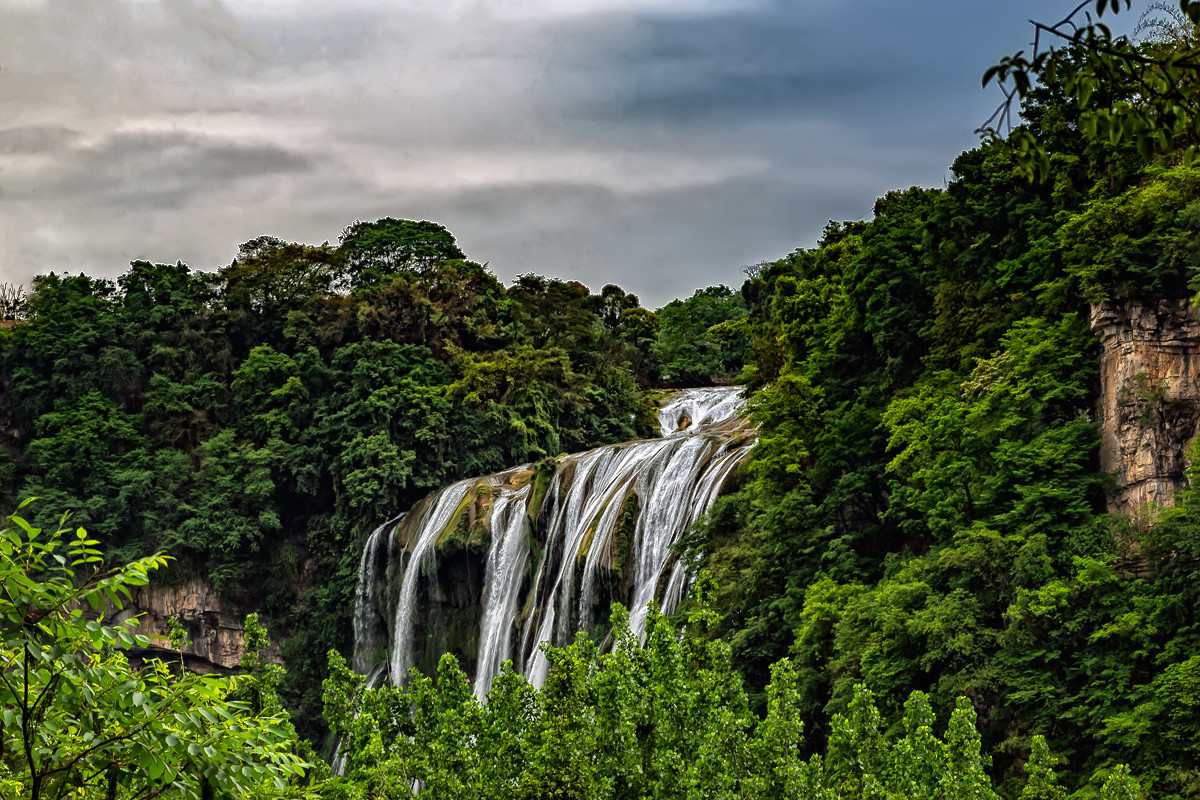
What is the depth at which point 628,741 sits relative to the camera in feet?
27.8

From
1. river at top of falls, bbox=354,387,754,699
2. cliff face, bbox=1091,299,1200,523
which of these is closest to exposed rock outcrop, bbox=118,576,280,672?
river at top of falls, bbox=354,387,754,699

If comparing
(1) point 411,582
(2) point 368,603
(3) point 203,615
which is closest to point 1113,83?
(1) point 411,582

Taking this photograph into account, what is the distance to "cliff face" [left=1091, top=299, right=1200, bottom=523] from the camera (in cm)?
1698

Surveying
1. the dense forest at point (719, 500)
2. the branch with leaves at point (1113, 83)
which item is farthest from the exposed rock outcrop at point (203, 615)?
the branch with leaves at point (1113, 83)

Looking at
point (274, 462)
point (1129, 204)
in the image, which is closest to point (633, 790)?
point (1129, 204)

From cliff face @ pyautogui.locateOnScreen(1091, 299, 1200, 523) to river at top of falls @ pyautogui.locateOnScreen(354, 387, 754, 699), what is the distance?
8862mm

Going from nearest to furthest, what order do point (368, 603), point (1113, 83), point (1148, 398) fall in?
point (1113, 83)
point (1148, 398)
point (368, 603)

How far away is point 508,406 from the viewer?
39156 millimetres

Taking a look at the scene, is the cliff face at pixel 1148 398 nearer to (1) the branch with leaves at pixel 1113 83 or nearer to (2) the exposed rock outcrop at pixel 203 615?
(1) the branch with leaves at pixel 1113 83

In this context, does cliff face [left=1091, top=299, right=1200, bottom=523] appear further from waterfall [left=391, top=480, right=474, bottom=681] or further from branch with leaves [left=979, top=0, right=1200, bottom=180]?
waterfall [left=391, top=480, right=474, bottom=681]

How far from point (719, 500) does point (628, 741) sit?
51.1ft

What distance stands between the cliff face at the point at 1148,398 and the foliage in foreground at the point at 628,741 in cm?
791

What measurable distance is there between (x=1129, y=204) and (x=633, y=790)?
13.5m

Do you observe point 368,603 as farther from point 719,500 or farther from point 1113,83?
point 1113,83
